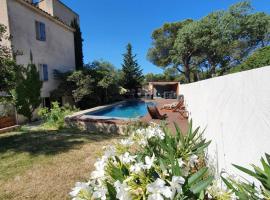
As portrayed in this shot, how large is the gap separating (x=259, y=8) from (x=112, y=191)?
36.0 m

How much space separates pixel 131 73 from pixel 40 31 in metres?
19.5

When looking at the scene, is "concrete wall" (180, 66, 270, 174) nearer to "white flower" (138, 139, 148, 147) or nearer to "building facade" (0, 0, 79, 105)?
"white flower" (138, 139, 148, 147)

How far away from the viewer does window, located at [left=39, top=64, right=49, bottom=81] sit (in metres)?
17.3

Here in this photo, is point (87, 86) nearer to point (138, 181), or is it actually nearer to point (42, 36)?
point (42, 36)

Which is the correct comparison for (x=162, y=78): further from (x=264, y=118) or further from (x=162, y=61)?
(x=264, y=118)

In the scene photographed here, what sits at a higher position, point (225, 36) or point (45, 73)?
point (225, 36)

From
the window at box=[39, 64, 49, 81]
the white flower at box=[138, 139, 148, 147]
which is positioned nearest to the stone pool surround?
the window at box=[39, 64, 49, 81]

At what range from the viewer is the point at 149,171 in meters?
1.44

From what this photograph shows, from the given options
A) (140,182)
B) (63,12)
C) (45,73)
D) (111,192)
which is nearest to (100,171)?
(111,192)

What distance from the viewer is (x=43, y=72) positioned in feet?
57.6

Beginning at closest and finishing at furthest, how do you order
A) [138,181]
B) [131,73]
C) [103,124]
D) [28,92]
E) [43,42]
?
[138,181] → [103,124] → [28,92] → [43,42] → [131,73]

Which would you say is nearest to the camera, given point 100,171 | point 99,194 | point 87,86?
point 99,194

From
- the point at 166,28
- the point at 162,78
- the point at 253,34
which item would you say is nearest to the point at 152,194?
the point at 253,34

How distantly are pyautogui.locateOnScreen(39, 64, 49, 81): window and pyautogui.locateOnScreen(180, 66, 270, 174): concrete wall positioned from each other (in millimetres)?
16362
